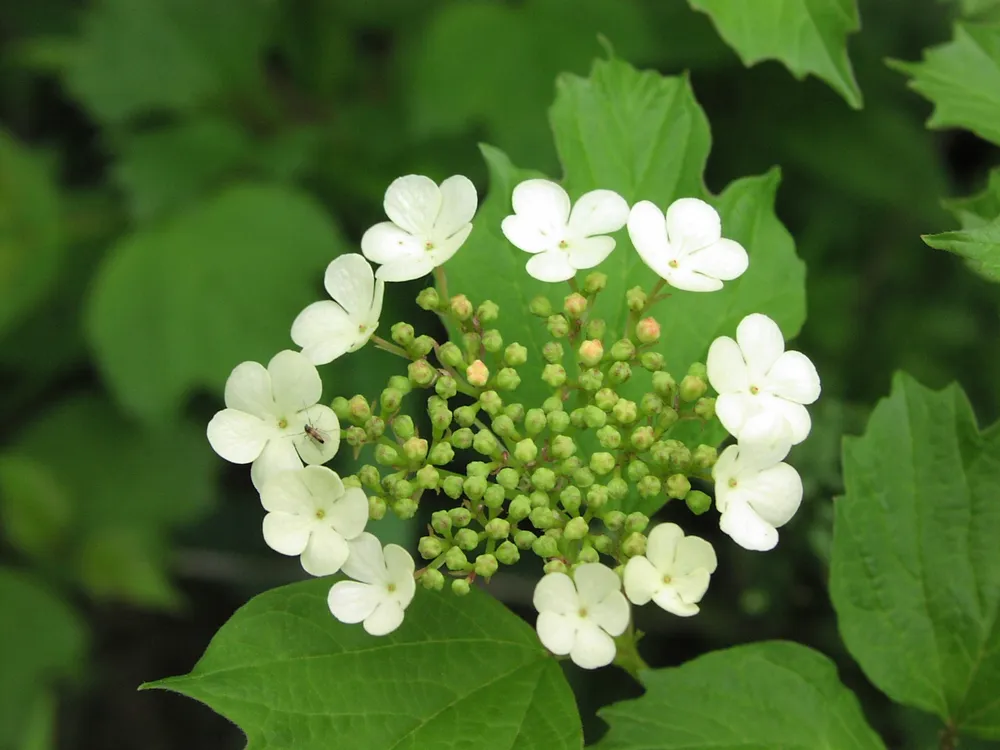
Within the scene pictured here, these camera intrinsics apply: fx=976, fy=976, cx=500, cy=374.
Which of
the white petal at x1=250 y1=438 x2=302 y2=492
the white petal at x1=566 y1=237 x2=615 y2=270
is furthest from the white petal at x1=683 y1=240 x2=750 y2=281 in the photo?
the white petal at x1=250 y1=438 x2=302 y2=492

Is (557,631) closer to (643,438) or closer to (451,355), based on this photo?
(643,438)

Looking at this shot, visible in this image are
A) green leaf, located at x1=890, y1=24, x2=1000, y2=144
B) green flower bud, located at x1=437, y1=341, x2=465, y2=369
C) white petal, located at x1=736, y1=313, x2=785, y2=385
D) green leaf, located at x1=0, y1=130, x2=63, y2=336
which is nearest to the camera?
white petal, located at x1=736, y1=313, x2=785, y2=385

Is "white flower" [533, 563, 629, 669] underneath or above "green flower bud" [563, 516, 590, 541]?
underneath

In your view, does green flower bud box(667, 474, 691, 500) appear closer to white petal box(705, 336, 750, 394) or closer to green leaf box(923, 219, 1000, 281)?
white petal box(705, 336, 750, 394)

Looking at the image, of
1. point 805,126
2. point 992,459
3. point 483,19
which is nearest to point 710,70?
point 805,126

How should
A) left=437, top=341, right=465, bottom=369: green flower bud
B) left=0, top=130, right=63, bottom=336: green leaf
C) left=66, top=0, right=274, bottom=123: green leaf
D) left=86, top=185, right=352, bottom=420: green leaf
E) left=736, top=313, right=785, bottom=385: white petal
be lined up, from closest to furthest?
left=736, top=313, right=785, bottom=385: white petal, left=437, top=341, right=465, bottom=369: green flower bud, left=86, top=185, right=352, bottom=420: green leaf, left=0, top=130, right=63, bottom=336: green leaf, left=66, top=0, right=274, bottom=123: green leaf

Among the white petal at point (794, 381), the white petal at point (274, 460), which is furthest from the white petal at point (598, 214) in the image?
the white petal at point (274, 460)

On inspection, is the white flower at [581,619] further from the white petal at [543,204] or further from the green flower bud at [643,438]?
the white petal at [543,204]
